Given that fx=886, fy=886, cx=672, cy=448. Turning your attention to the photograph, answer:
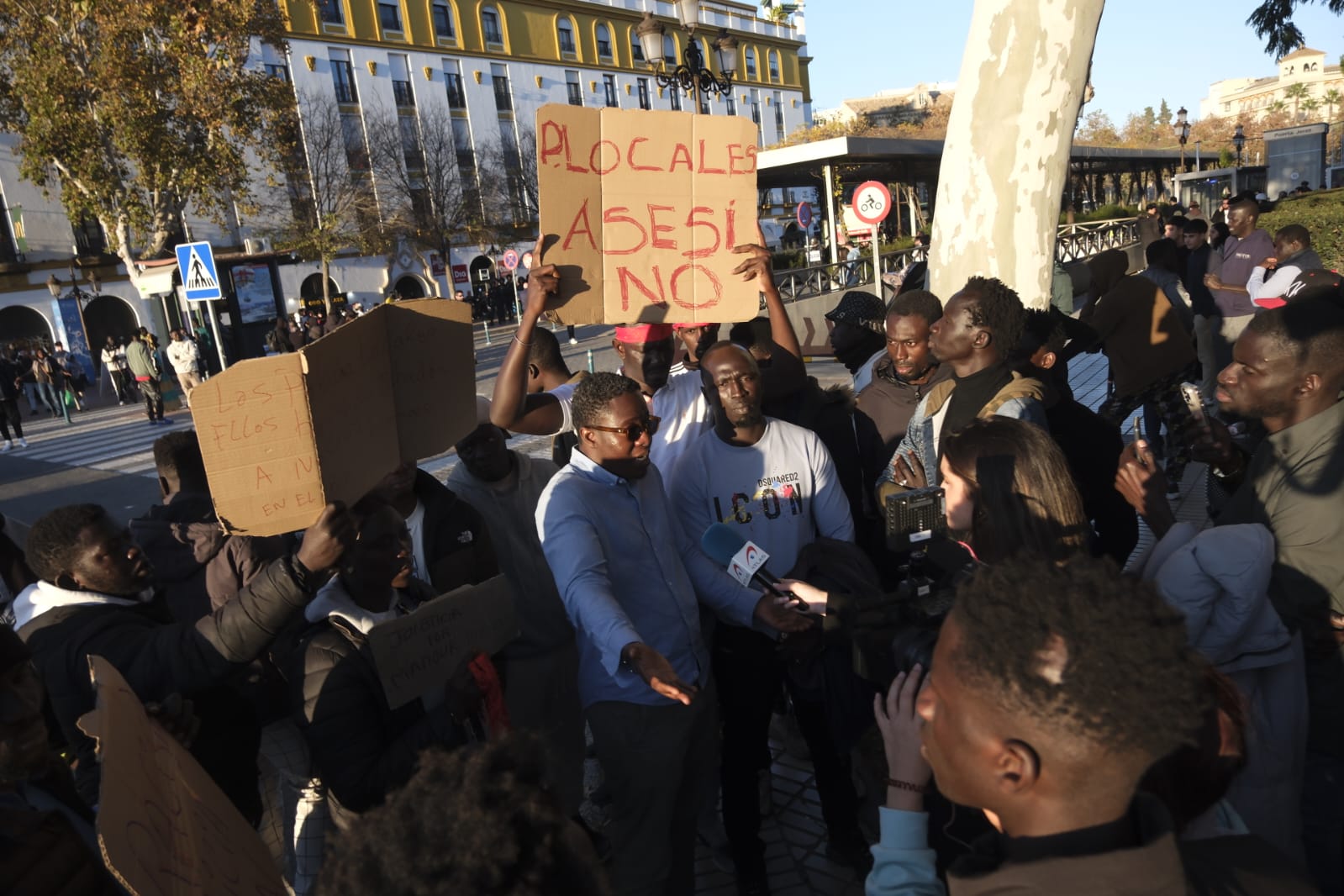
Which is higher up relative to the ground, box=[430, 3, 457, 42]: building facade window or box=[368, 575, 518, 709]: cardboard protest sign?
box=[430, 3, 457, 42]: building facade window

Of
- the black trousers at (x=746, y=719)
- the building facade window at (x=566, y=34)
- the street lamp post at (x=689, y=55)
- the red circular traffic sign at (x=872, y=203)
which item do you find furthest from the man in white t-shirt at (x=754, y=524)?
the building facade window at (x=566, y=34)

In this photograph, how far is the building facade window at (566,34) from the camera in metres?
47.7

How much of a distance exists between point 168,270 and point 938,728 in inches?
543

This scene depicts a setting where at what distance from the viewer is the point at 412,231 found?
39.0 metres

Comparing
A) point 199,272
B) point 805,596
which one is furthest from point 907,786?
point 199,272

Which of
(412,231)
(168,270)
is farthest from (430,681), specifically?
(412,231)

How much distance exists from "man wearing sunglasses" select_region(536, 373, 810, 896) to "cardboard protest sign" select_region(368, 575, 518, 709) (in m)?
0.21

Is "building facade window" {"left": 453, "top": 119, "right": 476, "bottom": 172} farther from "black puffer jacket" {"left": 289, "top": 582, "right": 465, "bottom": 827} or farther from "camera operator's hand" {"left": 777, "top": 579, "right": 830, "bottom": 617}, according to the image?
"black puffer jacket" {"left": 289, "top": 582, "right": 465, "bottom": 827}

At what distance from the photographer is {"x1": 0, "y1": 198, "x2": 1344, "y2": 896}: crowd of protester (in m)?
1.17

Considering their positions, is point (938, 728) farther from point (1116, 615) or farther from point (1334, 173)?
point (1334, 173)

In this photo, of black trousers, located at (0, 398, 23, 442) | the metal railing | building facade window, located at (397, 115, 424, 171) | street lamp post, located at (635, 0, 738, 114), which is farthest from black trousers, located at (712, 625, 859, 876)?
building facade window, located at (397, 115, 424, 171)

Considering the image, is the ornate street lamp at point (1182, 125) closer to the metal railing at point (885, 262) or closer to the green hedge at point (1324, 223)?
the metal railing at point (885, 262)

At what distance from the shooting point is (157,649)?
215 centimetres

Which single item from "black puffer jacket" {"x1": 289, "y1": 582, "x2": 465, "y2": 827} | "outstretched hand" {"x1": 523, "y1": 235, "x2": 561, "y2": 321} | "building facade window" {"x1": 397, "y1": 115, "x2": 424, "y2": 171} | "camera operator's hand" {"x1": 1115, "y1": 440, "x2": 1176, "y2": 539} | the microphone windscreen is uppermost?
"building facade window" {"x1": 397, "y1": 115, "x2": 424, "y2": 171}
